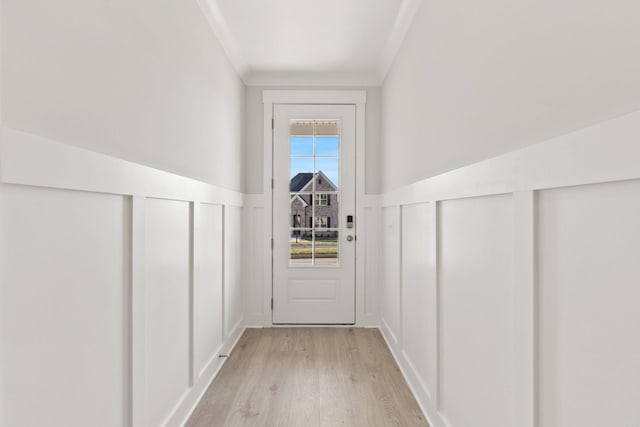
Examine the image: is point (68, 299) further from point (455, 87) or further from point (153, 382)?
point (455, 87)

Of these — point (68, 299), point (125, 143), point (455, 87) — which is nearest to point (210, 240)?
A: point (125, 143)

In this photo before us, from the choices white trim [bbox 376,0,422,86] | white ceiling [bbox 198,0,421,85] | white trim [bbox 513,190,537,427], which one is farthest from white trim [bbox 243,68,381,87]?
white trim [bbox 513,190,537,427]

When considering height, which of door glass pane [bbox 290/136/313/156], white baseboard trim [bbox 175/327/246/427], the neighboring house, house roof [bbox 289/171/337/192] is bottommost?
white baseboard trim [bbox 175/327/246/427]

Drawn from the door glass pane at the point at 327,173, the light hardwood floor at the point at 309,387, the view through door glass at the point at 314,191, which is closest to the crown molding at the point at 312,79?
the view through door glass at the point at 314,191

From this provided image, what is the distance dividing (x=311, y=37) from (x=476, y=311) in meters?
2.29

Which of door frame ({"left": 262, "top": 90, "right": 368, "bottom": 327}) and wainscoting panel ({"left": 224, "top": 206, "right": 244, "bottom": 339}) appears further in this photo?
door frame ({"left": 262, "top": 90, "right": 368, "bottom": 327})

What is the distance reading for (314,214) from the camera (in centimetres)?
372

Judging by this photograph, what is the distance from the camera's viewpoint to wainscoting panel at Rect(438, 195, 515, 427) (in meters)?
1.20

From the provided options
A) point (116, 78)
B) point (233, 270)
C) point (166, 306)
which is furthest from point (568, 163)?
point (233, 270)

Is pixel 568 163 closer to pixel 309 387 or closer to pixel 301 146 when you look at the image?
pixel 309 387

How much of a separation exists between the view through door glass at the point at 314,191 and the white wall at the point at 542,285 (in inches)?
75.3

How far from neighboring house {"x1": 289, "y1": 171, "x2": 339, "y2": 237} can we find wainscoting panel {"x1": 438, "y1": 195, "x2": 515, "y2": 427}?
1933mm

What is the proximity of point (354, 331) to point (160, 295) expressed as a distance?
7.33 feet

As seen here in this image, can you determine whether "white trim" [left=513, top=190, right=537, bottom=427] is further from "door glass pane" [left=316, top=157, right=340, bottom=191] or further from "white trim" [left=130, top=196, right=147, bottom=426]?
"door glass pane" [left=316, top=157, right=340, bottom=191]
